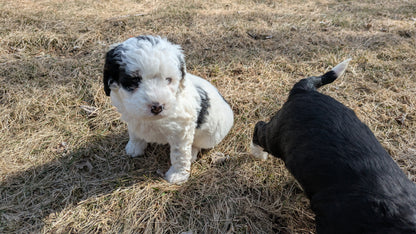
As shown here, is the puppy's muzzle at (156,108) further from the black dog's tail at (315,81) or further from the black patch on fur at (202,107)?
the black dog's tail at (315,81)

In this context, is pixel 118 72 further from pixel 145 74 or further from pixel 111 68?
pixel 145 74

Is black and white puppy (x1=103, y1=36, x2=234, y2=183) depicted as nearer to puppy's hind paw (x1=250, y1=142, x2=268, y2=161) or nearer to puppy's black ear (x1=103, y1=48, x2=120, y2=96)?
puppy's black ear (x1=103, y1=48, x2=120, y2=96)

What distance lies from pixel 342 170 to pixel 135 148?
8.28ft

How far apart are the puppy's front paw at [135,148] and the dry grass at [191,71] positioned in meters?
0.12

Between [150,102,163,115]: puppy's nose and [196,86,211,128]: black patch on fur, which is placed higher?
[150,102,163,115]: puppy's nose

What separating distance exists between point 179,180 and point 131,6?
579 centimetres

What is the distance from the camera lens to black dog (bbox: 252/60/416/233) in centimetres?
184

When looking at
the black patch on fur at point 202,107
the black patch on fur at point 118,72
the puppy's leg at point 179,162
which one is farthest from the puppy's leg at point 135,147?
the black patch on fur at point 118,72

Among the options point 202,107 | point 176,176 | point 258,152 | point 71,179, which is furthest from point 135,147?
point 258,152

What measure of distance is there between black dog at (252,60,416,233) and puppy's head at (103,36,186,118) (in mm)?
1318

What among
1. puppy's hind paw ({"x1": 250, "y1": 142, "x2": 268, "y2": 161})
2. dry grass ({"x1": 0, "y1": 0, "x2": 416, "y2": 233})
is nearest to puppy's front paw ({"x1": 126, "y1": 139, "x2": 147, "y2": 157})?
dry grass ({"x1": 0, "y1": 0, "x2": 416, "y2": 233})

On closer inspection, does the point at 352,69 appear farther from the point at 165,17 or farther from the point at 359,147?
the point at 165,17

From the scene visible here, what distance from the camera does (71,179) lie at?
10.1 feet

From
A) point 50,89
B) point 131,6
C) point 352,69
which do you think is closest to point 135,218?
point 50,89
